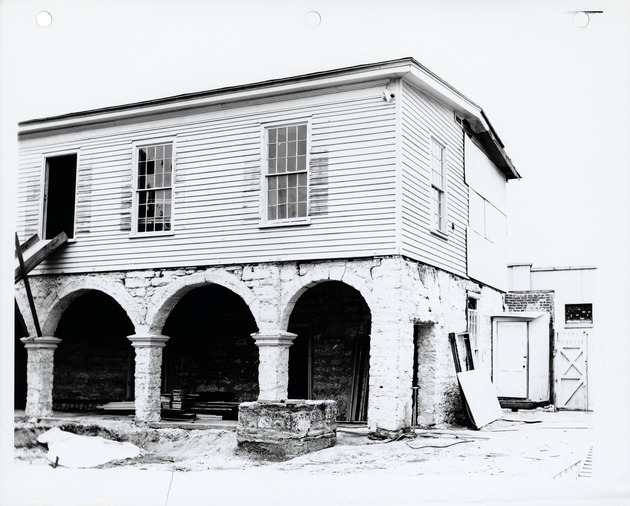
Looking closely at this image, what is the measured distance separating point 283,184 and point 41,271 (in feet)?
13.7

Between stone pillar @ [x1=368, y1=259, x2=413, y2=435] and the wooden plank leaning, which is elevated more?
the wooden plank leaning

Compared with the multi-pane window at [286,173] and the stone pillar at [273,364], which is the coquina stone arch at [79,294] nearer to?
the stone pillar at [273,364]

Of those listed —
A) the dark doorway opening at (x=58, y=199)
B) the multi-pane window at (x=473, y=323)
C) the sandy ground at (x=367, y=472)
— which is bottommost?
the sandy ground at (x=367, y=472)

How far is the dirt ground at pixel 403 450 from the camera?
10.1 m

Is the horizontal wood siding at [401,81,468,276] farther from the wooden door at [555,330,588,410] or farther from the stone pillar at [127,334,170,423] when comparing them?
the stone pillar at [127,334,170,423]

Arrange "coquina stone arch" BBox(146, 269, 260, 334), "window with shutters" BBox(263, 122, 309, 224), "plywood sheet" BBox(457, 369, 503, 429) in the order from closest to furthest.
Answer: "window with shutters" BBox(263, 122, 309, 224) → "plywood sheet" BBox(457, 369, 503, 429) → "coquina stone arch" BBox(146, 269, 260, 334)

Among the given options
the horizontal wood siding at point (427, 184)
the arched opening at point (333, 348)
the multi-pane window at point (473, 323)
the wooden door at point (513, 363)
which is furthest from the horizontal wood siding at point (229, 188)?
the wooden door at point (513, 363)

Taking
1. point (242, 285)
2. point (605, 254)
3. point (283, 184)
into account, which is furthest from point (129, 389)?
point (605, 254)

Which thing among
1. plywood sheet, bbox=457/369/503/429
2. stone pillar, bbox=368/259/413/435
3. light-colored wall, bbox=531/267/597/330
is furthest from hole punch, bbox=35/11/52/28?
plywood sheet, bbox=457/369/503/429

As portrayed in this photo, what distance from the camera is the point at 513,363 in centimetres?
1417

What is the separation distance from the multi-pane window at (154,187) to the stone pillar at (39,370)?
2432 millimetres

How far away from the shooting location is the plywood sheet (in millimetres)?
12930

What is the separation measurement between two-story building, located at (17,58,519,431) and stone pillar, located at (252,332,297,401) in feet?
0.11

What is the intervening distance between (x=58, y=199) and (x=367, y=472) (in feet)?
23.1
